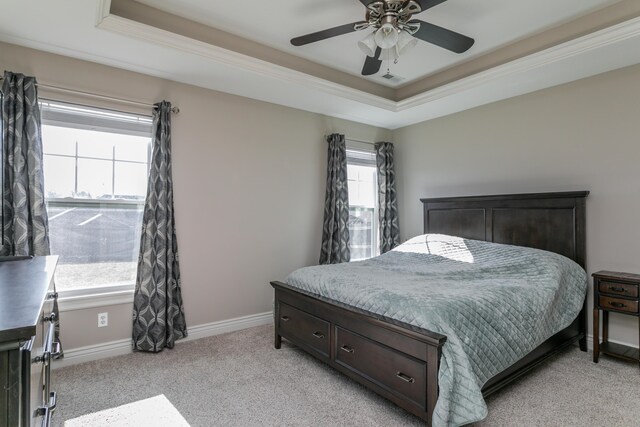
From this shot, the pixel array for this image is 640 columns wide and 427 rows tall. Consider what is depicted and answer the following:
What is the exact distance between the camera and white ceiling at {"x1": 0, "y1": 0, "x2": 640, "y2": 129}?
93.7 inches

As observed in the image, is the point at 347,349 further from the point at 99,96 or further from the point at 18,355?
the point at 99,96

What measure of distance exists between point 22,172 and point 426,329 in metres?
2.91

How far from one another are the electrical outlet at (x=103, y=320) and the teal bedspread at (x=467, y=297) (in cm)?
156

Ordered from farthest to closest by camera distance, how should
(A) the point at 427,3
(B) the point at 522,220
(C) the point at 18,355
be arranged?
(B) the point at 522,220 < (A) the point at 427,3 < (C) the point at 18,355

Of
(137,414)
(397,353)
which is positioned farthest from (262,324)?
(397,353)

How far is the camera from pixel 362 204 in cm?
480

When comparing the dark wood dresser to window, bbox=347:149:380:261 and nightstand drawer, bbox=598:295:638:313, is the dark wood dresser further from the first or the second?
window, bbox=347:149:380:261

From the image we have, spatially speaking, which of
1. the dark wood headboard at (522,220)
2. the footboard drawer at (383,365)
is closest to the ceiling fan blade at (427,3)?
the footboard drawer at (383,365)

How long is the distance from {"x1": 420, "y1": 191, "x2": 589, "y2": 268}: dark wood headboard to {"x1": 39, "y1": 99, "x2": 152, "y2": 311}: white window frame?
10.6 ft

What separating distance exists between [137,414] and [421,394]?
1.67 m

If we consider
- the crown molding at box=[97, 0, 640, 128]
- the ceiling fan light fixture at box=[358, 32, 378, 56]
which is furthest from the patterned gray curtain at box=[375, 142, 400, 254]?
the ceiling fan light fixture at box=[358, 32, 378, 56]

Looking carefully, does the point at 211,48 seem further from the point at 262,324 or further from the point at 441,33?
the point at 262,324

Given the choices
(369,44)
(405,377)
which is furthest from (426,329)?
(369,44)

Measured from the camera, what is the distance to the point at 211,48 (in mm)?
2789
